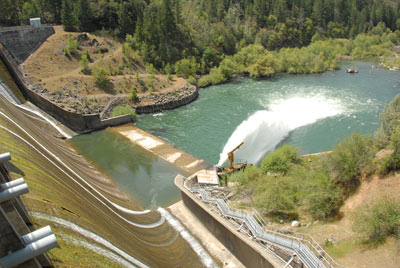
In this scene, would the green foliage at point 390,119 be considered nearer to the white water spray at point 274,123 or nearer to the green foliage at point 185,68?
the white water spray at point 274,123

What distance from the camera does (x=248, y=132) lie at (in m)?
35.2

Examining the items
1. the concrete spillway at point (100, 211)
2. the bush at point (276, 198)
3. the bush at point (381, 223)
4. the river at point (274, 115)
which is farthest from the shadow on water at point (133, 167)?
the bush at point (381, 223)

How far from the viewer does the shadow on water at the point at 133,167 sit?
24828mm

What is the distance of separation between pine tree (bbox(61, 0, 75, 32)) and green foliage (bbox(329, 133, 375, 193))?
63954 millimetres

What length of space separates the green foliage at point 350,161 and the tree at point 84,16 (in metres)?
63.5

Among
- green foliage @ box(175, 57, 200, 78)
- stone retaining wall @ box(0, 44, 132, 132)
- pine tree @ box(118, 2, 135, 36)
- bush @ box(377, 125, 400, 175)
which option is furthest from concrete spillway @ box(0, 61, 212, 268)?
pine tree @ box(118, 2, 135, 36)

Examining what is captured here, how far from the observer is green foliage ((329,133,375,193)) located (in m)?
18.9

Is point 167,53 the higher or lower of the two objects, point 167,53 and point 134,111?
the higher

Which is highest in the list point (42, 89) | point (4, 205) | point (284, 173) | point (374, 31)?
point (4, 205)

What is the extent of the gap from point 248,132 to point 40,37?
47527mm

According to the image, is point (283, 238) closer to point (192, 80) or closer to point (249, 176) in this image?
point (249, 176)

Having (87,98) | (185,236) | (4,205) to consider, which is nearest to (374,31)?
(87,98)

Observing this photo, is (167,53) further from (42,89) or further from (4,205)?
(4,205)

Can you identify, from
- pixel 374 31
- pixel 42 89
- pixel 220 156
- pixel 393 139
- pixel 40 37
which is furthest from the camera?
pixel 374 31
